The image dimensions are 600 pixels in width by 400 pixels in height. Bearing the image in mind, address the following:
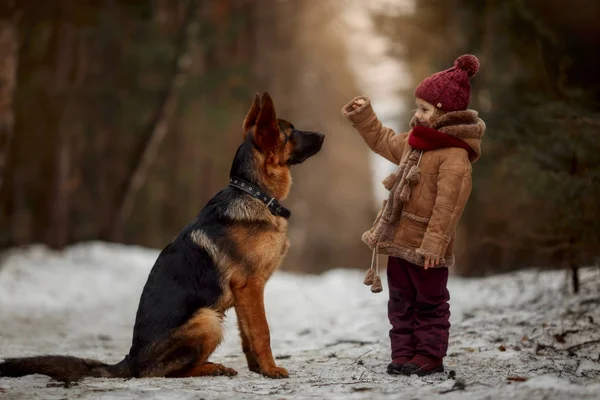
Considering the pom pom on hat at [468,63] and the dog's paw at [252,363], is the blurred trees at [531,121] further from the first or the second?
the dog's paw at [252,363]

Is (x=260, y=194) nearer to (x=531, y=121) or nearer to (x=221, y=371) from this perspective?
(x=221, y=371)

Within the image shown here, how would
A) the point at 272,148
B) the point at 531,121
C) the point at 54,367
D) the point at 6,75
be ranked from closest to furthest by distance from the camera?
the point at 54,367 < the point at 272,148 < the point at 531,121 < the point at 6,75

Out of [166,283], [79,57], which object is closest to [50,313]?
[166,283]

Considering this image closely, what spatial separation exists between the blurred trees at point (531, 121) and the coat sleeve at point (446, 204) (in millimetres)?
2395

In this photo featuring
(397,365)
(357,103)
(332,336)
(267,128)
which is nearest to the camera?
(397,365)

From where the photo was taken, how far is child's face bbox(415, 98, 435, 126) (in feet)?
18.8

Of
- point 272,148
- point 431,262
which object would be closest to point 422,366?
point 431,262

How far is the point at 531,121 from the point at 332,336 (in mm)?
4442

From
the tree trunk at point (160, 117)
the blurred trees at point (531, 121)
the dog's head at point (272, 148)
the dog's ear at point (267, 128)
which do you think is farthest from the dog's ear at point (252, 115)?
the tree trunk at point (160, 117)

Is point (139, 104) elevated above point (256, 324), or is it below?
above

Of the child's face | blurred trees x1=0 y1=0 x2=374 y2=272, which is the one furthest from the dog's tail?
blurred trees x1=0 y1=0 x2=374 y2=272

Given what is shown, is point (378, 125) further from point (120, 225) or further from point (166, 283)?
point (120, 225)

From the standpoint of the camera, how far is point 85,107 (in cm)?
2164

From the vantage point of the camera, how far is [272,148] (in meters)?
5.93
